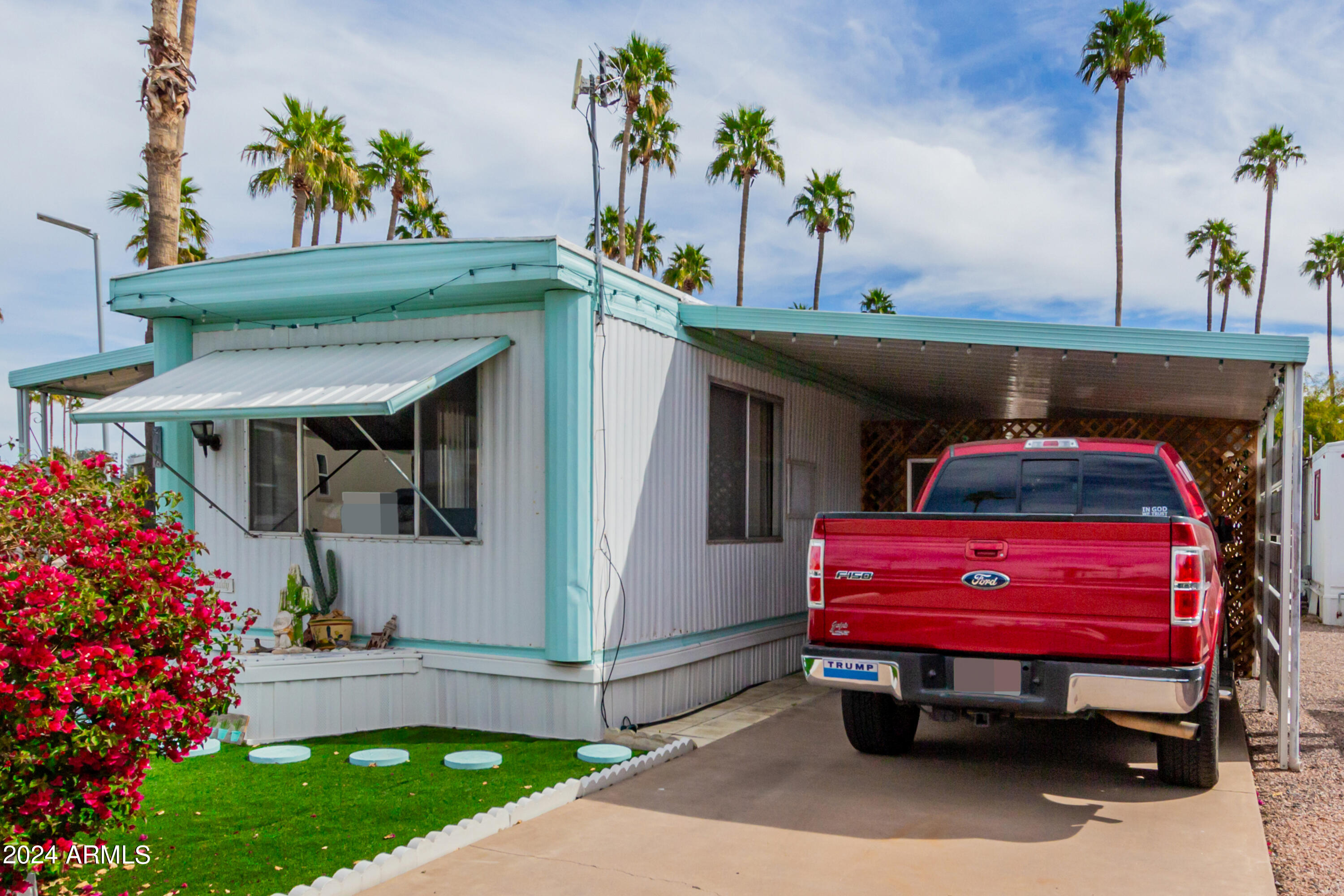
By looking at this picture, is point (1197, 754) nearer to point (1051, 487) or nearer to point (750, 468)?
point (1051, 487)

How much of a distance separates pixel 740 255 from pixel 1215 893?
2707cm

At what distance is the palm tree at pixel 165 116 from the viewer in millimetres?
10203

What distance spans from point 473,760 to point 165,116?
8040 millimetres

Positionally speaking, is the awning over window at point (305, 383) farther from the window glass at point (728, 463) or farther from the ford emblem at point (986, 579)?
the ford emblem at point (986, 579)

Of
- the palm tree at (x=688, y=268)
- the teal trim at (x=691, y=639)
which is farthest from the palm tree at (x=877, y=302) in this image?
the teal trim at (x=691, y=639)

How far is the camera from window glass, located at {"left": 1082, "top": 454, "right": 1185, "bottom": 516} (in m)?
5.77

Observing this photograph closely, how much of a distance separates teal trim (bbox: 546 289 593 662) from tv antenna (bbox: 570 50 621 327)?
0.48 feet

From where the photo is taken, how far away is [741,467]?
8.62 metres

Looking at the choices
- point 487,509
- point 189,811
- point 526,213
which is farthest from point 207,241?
point 189,811

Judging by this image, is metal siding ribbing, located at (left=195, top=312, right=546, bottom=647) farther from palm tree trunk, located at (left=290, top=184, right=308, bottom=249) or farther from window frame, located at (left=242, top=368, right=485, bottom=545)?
palm tree trunk, located at (left=290, top=184, right=308, bottom=249)

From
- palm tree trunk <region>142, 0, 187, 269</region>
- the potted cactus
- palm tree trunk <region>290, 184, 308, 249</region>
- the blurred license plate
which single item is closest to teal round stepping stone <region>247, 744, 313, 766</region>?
the potted cactus

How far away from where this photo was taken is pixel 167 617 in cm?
346

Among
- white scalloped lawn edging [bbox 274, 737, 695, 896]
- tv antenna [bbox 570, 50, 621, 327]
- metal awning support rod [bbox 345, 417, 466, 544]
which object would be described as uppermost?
tv antenna [bbox 570, 50, 621, 327]

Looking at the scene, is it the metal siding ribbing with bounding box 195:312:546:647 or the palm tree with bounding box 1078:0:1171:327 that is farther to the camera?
the palm tree with bounding box 1078:0:1171:327
